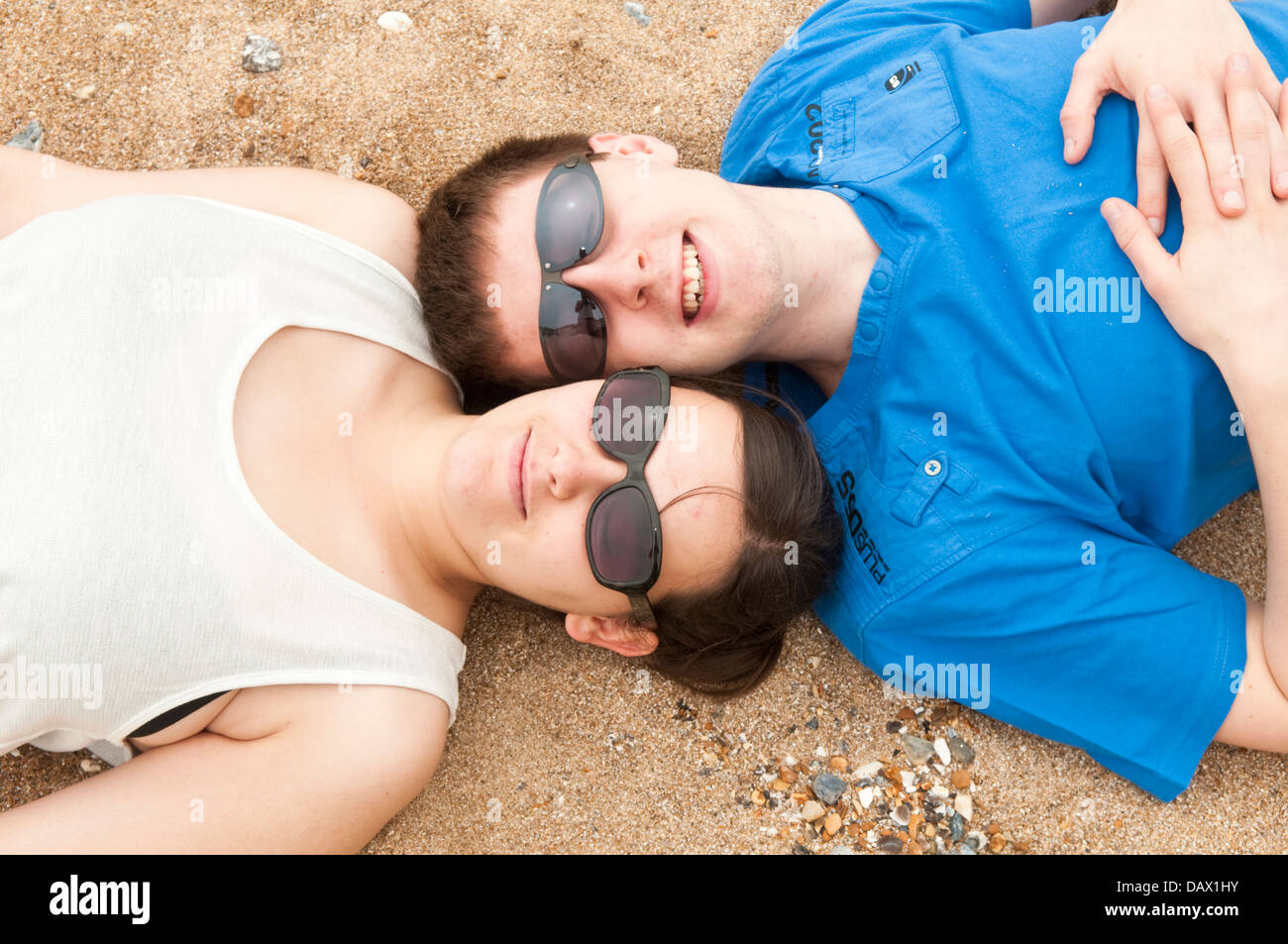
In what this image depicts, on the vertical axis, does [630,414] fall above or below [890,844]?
above

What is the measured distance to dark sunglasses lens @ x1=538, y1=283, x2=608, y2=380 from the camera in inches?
89.9

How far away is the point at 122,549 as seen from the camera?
6.72ft

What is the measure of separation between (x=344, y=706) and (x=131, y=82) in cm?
232

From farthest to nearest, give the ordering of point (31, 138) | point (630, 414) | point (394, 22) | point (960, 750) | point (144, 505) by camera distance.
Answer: point (394, 22)
point (31, 138)
point (960, 750)
point (630, 414)
point (144, 505)

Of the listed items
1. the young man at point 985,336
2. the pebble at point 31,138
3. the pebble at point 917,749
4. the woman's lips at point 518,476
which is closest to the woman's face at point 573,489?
the woman's lips at point 518,476

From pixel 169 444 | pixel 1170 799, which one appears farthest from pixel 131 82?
pixel 1170 799

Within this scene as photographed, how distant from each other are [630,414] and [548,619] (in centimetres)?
86

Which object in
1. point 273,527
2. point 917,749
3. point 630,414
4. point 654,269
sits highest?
point 654,269

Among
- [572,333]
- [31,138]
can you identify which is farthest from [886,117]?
[31,138]

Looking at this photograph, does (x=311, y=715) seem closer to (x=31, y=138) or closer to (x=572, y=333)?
(x=572, y=333)

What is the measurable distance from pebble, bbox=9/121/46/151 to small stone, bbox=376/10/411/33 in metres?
1.17

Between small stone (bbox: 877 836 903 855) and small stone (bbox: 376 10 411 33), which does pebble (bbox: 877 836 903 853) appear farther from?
small stone (bbox: 376 10 411 33)

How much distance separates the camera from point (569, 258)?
7.43ft
